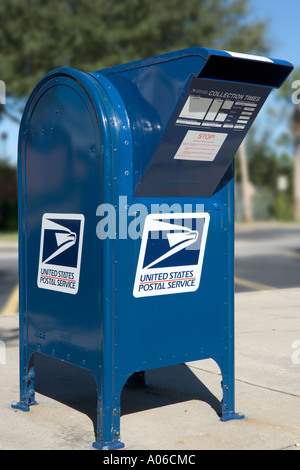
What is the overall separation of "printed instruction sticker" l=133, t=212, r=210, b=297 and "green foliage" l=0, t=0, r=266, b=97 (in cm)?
2439

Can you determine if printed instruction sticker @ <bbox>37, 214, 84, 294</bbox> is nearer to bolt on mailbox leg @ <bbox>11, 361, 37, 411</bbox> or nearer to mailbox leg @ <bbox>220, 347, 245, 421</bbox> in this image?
bolt on mailbox leg @ <bbox>11, 361, 37, 411</bbox>

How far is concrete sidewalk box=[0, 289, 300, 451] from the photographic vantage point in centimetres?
407

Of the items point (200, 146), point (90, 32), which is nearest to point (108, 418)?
point (200, 146)

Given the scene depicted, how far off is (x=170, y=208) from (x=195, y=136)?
1.62 feet

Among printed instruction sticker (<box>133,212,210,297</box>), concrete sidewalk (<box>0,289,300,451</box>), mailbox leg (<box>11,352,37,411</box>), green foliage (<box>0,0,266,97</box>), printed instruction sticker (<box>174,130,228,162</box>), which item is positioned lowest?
concrete sidewalk (<box>0,289,300,451</box>)

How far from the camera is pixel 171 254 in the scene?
425cm

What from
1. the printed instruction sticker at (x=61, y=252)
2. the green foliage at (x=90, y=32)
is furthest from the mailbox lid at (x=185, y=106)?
the green foliage at (x=90, y=32)

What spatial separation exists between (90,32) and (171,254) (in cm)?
2579

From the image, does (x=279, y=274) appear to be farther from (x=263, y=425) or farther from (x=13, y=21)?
(x=13, y=21)

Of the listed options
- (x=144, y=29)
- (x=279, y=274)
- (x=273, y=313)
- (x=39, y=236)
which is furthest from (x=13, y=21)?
(x=39, y=236)

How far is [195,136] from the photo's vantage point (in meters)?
4.04

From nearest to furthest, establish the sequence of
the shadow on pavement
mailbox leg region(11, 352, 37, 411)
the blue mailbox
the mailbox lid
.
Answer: the mailbox lid
the blue mailbox
mailbox leg region(11, 352, 37, 411)
the shadow on pavement

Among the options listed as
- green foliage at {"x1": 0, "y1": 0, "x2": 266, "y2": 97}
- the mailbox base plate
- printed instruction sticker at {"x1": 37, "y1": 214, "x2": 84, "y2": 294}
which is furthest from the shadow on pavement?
green foliage at {"x1": 0, "y1": 0, "x2": 266, "y2": 97}

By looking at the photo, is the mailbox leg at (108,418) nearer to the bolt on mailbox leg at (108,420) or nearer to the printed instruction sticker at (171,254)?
the bolt on mailbox leg at (108,420)
